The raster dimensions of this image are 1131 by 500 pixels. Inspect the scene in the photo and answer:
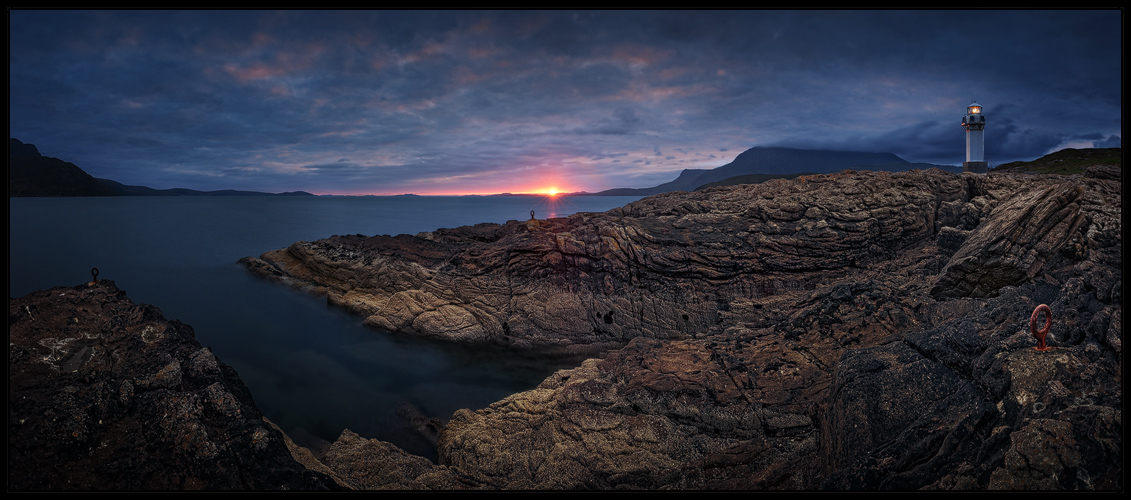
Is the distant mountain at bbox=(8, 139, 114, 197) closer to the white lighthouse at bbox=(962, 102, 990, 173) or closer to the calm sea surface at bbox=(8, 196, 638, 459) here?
the calm sea surface at bbox=(8, 196, 638, 459)

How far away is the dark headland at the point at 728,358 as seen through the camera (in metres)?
5.01

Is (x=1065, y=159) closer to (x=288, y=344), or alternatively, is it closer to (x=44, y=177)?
(x=288, y=344)

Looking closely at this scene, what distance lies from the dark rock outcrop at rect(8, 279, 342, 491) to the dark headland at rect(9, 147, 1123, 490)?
0.10 ft

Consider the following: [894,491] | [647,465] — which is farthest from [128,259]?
[894,491]

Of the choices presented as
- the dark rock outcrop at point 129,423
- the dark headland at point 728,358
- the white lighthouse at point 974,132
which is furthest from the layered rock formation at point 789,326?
the white lighthouse at point 974,132

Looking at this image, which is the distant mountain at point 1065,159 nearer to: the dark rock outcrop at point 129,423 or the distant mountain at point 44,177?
the dark rock outcrop at point 129,423

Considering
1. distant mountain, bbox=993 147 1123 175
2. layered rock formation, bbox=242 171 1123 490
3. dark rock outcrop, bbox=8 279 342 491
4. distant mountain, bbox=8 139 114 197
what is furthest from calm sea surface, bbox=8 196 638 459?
distant mountain, bbox=993 147 1123 175

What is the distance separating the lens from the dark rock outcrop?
5.29 meters

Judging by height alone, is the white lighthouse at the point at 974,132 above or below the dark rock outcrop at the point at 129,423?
above

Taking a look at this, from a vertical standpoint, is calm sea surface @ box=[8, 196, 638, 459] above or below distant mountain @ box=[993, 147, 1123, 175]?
below

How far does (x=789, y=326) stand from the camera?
11.3 m

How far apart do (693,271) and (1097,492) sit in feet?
44.5

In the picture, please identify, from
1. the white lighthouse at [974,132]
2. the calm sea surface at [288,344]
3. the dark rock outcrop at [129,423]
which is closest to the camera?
the dark rock outcrop at [129,423]

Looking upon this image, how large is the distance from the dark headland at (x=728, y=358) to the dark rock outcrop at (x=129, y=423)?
3 cm
